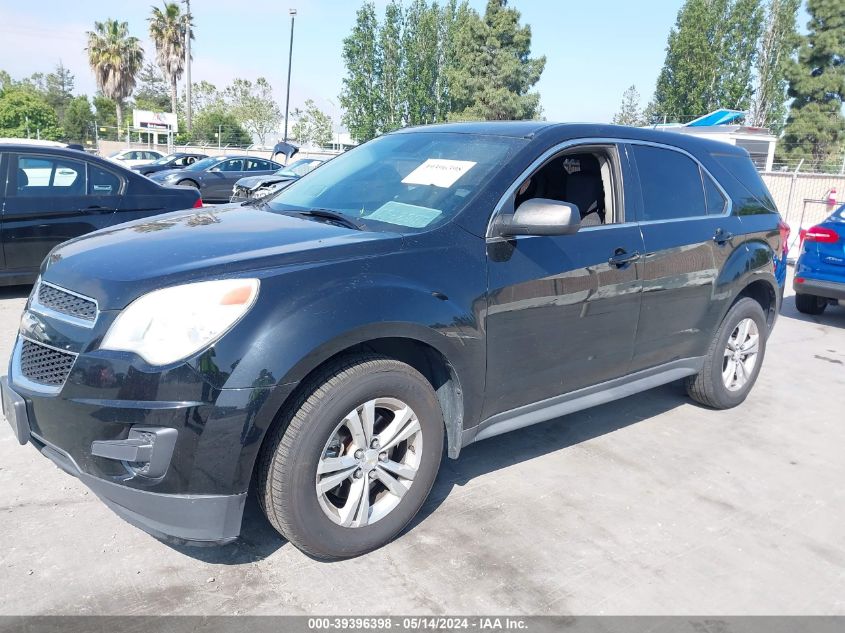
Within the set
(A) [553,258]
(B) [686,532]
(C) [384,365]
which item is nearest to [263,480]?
(C) [384,365]

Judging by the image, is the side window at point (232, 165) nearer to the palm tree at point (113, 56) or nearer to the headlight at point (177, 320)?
the headlight at point (177, 320)

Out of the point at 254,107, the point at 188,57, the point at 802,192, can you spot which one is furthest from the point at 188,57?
the point at 802,192

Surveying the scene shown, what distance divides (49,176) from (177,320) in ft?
18.6

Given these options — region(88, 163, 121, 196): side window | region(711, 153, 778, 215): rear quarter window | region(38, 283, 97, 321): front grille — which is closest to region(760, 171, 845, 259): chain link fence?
region(711, 153, 778, 215): rear quarter window

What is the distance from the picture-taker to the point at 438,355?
10.5ft

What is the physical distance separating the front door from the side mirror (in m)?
0.10

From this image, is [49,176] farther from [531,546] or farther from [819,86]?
[819,86]

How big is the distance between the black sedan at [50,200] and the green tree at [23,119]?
5041cm

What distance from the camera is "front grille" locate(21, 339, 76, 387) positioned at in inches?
106

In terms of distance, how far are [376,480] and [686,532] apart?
1.56m

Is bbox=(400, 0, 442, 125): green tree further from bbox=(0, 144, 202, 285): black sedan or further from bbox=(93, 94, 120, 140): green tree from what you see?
bbox=(0, 144, 202, 285): black sedan

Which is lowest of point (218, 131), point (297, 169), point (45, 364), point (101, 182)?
point (45, 364)

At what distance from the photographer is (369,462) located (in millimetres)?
2980

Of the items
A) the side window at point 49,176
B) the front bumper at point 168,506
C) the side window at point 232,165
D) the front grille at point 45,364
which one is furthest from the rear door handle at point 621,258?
the side window at point 232,165
